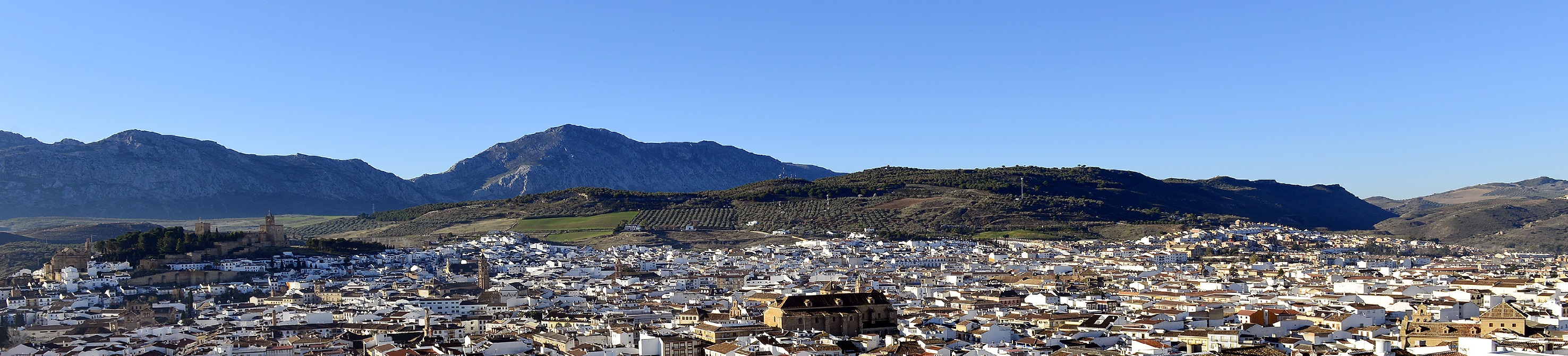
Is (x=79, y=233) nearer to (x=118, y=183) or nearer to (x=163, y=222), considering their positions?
(x=163, y=222)

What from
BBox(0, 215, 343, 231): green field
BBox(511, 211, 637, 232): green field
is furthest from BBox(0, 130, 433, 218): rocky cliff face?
BBox(511, 211, 637, 232): green field

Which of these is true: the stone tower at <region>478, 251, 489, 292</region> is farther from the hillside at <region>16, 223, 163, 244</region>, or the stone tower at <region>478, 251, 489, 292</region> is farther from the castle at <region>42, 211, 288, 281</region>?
the hillside at <region>16, 223, 163, 244</region>

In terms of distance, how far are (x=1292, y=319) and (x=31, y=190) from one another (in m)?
168

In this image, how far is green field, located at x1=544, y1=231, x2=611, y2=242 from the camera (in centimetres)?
11388

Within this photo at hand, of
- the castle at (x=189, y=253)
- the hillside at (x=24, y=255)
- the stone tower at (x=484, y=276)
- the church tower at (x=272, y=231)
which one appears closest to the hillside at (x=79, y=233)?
the hillside at (x=24, y=255)

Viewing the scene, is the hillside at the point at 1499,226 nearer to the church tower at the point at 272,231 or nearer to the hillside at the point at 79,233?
the church tower at the point at 272,231

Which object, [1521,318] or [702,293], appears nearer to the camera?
[1521,318]

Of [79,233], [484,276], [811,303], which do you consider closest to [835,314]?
[811,303]

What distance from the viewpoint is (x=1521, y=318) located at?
4081 centimetres

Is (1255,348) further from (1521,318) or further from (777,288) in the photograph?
(777,288)

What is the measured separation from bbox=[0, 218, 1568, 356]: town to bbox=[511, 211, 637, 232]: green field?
18202 millimetres

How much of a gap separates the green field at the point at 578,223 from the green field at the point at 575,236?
1.31m

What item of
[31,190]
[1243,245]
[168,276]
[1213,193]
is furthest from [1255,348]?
[31,190]

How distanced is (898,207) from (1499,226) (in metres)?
55.2
